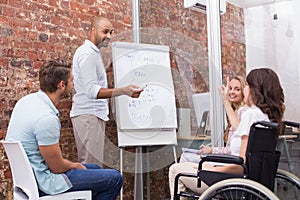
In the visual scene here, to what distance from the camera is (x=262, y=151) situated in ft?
6.86

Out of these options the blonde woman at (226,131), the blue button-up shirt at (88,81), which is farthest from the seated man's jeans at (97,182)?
the blue button-up shirt at (88,81)

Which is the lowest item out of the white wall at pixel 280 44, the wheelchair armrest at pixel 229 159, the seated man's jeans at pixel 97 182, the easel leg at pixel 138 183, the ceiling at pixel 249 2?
the easel leg at pixel 138 183

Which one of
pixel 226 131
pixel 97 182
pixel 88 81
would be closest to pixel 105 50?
pixel 88 81

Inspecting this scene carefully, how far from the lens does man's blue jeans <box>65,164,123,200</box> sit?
2.30m

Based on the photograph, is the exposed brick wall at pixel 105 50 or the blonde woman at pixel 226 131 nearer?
the blonde woman at pixel 226 131

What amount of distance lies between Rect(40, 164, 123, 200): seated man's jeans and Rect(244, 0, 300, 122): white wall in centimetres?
135

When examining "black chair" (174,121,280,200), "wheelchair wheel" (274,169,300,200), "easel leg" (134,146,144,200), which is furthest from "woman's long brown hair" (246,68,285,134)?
"easel leg" (134,146,144,200)

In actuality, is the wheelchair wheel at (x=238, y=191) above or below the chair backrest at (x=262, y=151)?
below

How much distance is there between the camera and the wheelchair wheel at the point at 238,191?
74.9 inches

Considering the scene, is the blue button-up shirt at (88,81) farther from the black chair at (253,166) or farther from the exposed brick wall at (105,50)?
the black chair at (253,166)

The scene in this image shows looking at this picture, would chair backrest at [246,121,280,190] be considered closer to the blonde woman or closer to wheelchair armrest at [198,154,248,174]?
wheelchair armrest at [198,154,248,174]

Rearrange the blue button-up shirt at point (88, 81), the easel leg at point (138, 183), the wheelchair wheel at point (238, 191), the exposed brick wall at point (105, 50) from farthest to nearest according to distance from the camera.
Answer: the easel leg at point (138, 183), the blue button-up shirt at point (88, 81), the exposed brick wall at point (105, 50), the wheelchair wheel at point (238, 191)

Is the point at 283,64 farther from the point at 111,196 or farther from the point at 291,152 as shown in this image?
the point at 111,196

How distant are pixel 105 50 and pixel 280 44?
1496 mm
